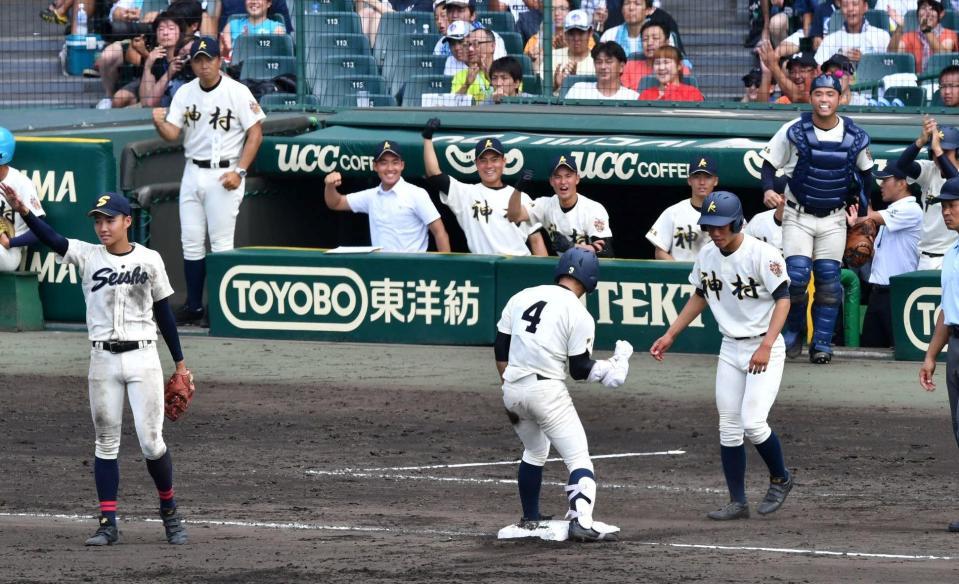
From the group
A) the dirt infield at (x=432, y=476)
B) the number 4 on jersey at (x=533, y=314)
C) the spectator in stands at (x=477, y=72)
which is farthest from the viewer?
the spectator in stands at (x=477, y=72)

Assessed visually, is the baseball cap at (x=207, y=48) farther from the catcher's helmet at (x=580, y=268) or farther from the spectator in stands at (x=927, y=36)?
the catcher's helmet at (x=580, y=268)

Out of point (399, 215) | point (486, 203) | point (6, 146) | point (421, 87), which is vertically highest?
point (421, 87)

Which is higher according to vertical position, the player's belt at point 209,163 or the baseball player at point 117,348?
the player's belt at point 209,163

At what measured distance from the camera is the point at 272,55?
15914mm

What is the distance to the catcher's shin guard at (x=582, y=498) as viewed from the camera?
25.3 feet

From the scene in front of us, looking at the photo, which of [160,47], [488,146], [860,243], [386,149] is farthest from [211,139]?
[860,243]

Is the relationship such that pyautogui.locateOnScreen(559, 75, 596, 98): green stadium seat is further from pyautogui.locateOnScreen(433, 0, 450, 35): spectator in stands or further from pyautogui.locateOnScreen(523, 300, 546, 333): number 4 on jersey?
pyautogui.locateOnScreen(523, 300, 546, 333): number 4 on jersey

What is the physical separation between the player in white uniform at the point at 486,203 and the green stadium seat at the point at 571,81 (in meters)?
2.16

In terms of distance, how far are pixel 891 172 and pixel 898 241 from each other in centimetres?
65

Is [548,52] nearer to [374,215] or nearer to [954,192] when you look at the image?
[374,215]

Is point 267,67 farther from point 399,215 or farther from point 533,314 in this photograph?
point 533,314

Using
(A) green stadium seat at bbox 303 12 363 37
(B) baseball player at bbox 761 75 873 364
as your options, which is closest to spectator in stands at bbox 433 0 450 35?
(A) green stadium seat at bbox 303 12 363 37

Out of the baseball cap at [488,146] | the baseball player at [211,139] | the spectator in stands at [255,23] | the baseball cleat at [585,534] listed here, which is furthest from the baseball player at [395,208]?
the baseball cleat at [585,534]

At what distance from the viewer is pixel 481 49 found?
50.8 feet
